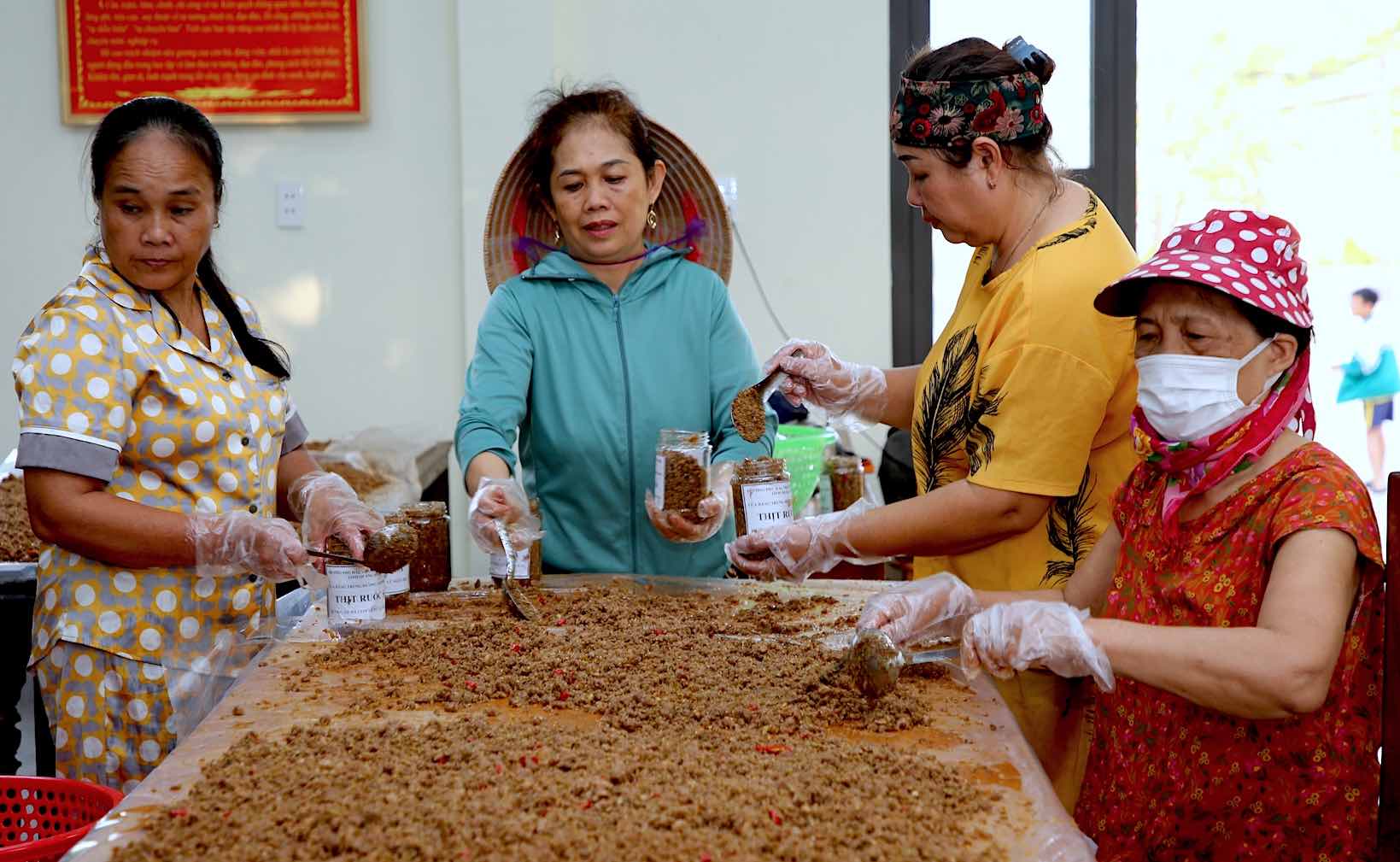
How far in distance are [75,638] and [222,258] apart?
2848 mm

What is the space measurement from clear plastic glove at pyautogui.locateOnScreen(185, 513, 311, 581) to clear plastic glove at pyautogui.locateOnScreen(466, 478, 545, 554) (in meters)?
0.35

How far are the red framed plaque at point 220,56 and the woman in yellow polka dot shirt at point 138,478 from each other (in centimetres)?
247

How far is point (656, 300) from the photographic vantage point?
2.45 metres

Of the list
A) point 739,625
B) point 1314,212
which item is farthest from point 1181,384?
point 1314,212

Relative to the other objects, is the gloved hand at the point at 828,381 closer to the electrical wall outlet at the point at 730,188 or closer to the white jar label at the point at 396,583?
the white jar label at the point at 396,583

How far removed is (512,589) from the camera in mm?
2078

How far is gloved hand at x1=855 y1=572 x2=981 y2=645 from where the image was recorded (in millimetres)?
1678

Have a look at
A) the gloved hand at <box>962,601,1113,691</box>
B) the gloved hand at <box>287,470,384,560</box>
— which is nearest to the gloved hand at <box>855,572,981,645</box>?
the gloved hand at <box>962,601,1113,691</box>

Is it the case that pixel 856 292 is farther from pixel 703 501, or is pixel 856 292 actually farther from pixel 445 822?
pixel 445 822

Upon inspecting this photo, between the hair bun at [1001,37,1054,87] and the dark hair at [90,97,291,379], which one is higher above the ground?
→ the hair bun at [1001,37,1054,87]

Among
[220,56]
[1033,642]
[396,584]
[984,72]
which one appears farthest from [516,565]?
[220,56]

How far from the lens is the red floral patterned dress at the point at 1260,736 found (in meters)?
1.42

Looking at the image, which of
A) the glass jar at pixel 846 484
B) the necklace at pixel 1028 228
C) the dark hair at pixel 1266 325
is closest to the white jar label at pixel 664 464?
the necklace at pixel 1028 228

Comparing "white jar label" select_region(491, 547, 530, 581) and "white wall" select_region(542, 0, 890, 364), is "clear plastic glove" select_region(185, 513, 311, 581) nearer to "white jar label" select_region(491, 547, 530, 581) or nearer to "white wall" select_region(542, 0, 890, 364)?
"white jar label" select_region(491, 547, 530, 581)
